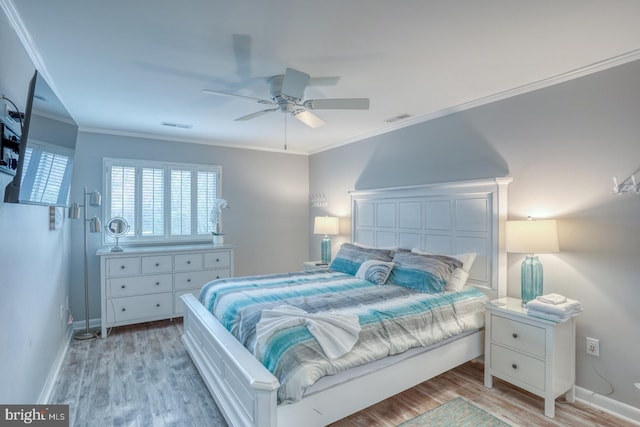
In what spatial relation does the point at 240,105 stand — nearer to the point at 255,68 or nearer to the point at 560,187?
the point at 255,68

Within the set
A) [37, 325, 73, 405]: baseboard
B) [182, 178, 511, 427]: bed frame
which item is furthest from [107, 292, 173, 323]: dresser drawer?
[182, 178, 511, 427]: bed frame

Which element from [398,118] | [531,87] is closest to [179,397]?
[398,118]

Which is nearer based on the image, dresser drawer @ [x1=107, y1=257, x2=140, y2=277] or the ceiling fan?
the ceiling fan

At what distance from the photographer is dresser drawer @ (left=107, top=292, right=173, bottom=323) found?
12.9 ft

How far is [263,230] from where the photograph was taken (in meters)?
5.43

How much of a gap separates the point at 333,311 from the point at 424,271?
1125 mm

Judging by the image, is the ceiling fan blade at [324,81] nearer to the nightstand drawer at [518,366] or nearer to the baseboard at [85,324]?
the nightstand drawer at [518,366]

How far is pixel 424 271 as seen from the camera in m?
3.08

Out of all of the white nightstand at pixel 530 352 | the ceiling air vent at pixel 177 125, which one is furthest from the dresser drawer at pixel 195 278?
the white nightstand at pixel 530 352

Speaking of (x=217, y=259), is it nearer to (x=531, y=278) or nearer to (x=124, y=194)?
(x=124, y=194)

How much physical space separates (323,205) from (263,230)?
3.60ft

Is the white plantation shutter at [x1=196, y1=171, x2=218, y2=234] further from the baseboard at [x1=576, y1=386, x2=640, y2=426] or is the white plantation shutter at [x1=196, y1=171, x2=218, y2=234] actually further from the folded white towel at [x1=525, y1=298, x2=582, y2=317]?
the baseboard at [x1=576, y1=386, x2=640, y2=426]

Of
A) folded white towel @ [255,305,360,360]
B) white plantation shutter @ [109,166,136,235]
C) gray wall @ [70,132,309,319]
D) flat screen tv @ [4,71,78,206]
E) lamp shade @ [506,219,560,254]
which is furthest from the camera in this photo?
white plantation shutter @ [109,166,136,235]

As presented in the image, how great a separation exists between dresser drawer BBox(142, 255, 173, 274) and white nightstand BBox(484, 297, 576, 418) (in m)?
3.75
